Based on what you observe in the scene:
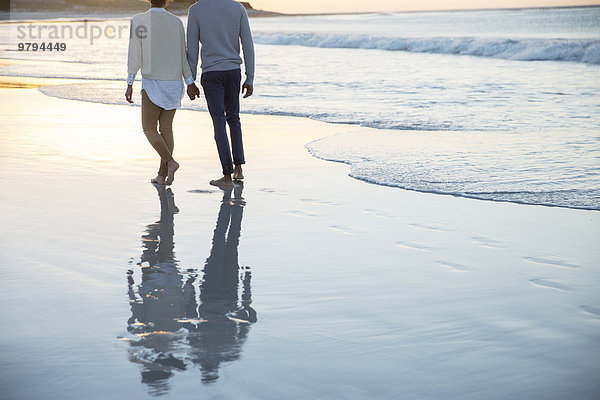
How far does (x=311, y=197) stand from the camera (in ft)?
18.8

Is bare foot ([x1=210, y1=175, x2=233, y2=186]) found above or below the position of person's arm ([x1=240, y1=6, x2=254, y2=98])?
below

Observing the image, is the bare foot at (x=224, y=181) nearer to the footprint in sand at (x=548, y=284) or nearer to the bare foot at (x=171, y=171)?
the bare foot at (x=171, y=171)

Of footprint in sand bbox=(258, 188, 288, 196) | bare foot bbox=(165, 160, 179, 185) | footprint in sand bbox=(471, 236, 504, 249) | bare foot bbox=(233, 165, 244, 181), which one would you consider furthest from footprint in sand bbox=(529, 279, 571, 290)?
bare foot bbox=(165, 160, 179, 185)

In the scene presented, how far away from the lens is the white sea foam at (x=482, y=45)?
2832 centimetres

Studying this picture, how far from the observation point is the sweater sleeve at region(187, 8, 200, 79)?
255 inches

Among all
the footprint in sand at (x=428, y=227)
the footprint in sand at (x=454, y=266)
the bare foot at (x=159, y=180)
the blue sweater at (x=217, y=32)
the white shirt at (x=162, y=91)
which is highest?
the blue sweater at (x=217, y=32)

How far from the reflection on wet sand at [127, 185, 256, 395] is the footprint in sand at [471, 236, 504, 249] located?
1.48 metres

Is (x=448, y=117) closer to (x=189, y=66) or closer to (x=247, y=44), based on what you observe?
(x=247, y=44)

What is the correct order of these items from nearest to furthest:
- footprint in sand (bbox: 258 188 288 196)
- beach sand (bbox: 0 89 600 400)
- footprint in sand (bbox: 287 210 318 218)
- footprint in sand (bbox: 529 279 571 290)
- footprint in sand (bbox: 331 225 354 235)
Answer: beach sand (bbox: 0 89 600 400) → footprint in sand (bbox: 529 279 571 290) → footprint in sand (bbox: 331 225 354 235) → footprint in sand (bbox: 287 210 318 218) → footprint in sand (bbox: 258 188 288 196)

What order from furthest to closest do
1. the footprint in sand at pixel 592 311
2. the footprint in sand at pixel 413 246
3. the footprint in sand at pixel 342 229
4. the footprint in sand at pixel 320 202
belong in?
the footprint in sand at pixel 320 202 → the footprint in sand at pixel 342 229 → the footprint in sand at pixel 413 246 → the footprint in sand at pixel 592 311

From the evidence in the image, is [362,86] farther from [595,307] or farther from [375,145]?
[595,307]

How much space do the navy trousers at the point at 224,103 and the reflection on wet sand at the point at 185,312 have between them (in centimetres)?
204

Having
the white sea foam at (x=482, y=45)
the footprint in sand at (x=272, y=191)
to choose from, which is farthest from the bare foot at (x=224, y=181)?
the white sea foam at (x=482, y=45)

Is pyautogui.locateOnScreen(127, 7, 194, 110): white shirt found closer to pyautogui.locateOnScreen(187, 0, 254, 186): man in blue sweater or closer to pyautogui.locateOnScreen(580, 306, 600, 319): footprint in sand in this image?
pyautogui.locateOnScreen(187, 0, 254, 186): man in blue sweater
